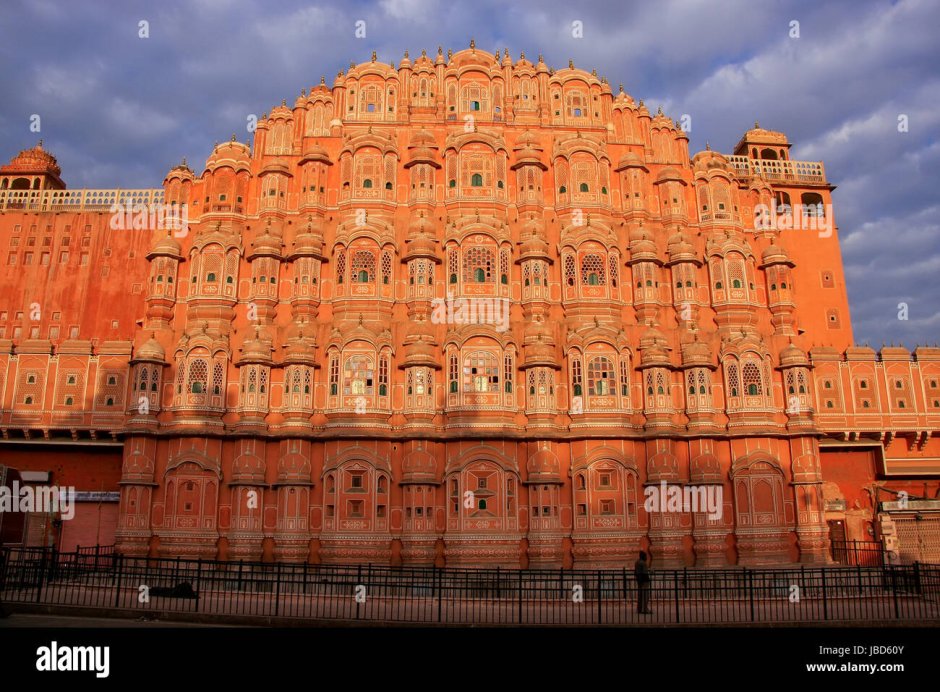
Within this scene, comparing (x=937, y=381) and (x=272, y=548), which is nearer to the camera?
(x=272, y=548)

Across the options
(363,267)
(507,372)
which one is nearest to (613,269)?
(507,372)

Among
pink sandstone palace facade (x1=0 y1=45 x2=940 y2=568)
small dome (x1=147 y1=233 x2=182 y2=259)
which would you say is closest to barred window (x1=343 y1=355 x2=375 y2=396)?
pink sandstone palace facade (x1=0 y1=45 x2=940 y2=568)

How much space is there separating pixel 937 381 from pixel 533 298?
2108 cm

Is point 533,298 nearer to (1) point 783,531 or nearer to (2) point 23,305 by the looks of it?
(1) point 783,531

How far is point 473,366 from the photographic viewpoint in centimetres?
3359

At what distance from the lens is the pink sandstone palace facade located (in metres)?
32.3

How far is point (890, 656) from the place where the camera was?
45.9ft

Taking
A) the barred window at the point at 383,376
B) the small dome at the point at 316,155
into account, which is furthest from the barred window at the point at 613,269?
the small dome at the point at 316,155

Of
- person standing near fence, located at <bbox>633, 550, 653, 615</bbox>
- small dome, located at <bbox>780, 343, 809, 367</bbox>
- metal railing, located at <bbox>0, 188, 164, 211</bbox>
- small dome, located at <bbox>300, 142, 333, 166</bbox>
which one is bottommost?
person standing near fence, located at <bbox>633, 550, 653, 615</bbox>

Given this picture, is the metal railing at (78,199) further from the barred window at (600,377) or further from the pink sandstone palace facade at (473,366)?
the barred window at (600,377)

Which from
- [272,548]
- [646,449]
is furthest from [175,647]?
[646,449]

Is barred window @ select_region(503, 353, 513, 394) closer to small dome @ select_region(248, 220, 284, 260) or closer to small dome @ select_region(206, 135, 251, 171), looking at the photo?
small dome @ select_region(248, 220, 284, 260)

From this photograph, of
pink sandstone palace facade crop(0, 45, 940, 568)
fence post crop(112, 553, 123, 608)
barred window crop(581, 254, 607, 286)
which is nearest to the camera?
fence post crop(112, 553, 123, 608)

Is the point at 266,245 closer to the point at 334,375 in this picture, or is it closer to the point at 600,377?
the point at 334,375
